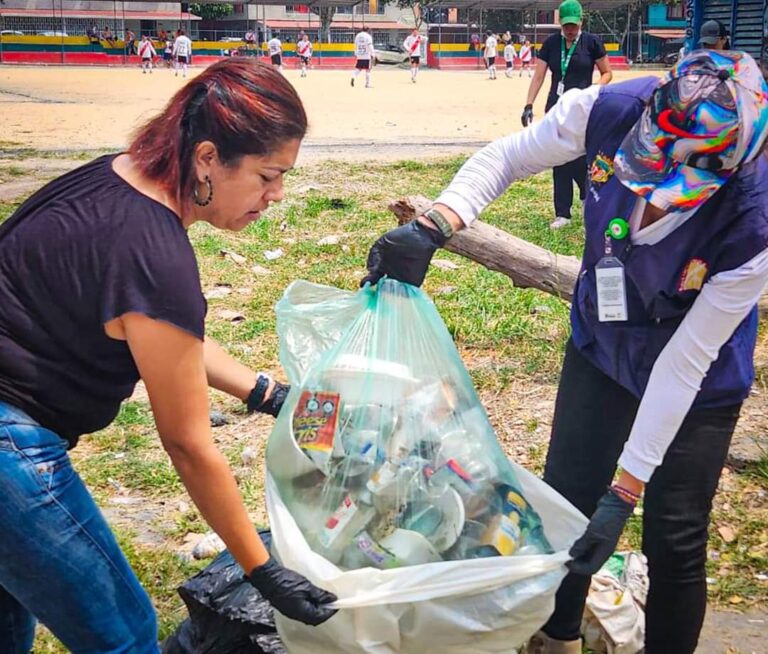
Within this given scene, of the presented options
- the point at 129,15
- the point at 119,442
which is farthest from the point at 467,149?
the point at 129,15

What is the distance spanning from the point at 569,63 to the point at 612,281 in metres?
5.87

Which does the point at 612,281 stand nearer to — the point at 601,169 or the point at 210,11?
the point at 601,169

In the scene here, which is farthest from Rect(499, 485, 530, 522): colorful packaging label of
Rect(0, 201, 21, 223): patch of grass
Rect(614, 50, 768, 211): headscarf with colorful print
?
Rect(0, 201, 21, 223): patch of grass

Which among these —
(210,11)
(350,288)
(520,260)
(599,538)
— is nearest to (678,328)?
(599,538)

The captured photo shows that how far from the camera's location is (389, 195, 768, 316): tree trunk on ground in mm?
4285

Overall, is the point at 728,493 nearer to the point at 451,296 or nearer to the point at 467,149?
the point at 451,296

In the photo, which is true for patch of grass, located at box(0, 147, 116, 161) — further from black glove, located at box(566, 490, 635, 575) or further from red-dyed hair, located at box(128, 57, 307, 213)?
black glove, located at box(566, 490, 635, 575)

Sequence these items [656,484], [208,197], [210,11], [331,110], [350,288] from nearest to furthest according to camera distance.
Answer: [208,197] → [656,484] → [350,288] → [331,110] → [210,11]

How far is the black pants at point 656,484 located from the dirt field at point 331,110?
13.9 ft

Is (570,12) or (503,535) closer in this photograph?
(503,535)

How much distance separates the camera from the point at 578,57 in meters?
7.48

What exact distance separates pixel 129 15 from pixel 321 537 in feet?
173

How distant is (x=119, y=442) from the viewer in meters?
3.79

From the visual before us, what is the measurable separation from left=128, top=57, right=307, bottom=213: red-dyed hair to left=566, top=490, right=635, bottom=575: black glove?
97 cm
